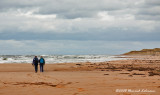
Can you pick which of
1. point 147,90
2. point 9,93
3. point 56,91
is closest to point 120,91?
point 147,90

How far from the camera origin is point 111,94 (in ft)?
33.8

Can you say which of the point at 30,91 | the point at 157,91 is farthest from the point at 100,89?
the point at 30,91

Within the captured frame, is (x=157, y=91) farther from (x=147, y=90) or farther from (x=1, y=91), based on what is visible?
(x=1, y=91)

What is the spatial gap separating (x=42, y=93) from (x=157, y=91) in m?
5.51

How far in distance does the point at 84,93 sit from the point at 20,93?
3.05m

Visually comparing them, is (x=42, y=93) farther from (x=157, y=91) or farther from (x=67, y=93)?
(x=157, y=91)

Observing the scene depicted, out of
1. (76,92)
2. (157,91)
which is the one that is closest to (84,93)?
(76,92)

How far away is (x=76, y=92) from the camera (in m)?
10.8

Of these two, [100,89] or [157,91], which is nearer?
[157,91]

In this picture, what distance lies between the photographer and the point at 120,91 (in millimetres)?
10875

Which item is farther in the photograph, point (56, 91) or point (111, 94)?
point (56, 91)

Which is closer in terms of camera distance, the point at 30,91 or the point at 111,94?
the point at 111,94

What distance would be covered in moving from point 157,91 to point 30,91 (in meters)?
6.19

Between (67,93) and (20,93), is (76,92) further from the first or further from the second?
(20,93)
